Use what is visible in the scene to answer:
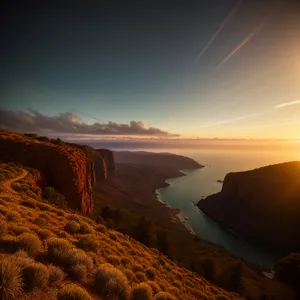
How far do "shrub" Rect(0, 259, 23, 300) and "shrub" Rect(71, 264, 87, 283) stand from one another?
7.37 ft

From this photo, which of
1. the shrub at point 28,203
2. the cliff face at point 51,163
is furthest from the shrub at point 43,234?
the cliff face at point 51,163

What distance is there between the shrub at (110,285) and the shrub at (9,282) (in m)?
2.95

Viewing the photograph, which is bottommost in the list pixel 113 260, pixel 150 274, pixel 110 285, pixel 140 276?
pixel 150 274

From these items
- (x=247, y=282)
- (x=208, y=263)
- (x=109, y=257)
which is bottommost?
(x=247, y=282)

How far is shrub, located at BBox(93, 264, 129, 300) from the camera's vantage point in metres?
6.94

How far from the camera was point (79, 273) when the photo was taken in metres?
6.97

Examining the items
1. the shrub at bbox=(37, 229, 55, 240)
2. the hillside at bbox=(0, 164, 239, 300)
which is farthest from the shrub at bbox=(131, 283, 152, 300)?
the shrub at bbox=(37, 229, 55, 240)

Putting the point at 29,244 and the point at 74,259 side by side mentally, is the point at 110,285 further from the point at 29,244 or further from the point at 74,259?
the point at 29,244

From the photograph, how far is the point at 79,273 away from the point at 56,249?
1437 mm

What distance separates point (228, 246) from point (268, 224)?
25.6 meters

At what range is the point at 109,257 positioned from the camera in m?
10.7

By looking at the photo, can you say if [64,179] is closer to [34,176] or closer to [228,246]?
[34,176]

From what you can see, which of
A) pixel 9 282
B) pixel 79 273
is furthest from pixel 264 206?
pixel 9 282

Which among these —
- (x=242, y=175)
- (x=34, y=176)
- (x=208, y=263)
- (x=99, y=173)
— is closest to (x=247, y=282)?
(x=208, y=263)
